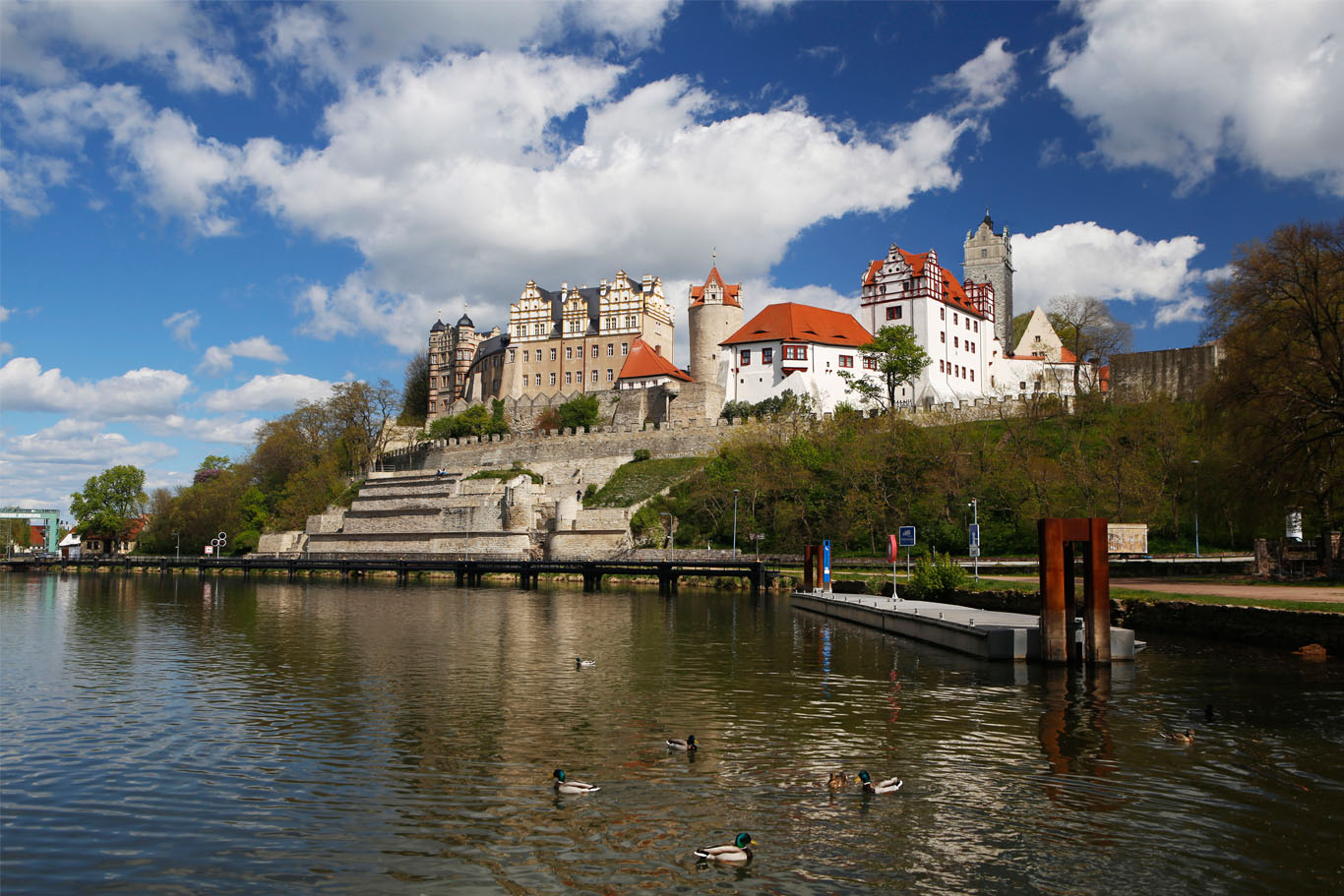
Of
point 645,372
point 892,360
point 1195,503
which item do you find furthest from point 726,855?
point 645,372

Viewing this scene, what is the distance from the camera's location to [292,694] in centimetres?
1684

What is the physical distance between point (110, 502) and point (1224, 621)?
115 meters

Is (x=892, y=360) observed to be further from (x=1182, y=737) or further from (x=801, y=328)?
(x=1182, y=737)

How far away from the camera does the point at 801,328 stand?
80250 mm

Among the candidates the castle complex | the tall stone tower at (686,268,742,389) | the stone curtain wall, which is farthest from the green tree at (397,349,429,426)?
the stone curtain wall

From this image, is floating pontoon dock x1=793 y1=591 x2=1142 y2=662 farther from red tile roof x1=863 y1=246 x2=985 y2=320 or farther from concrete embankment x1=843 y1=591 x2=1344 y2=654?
red tile roof x1=863 y1=246 x2=985 y2=320

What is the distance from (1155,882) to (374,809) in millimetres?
7349

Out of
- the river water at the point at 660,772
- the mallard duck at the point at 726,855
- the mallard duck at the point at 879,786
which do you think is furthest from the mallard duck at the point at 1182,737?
the mallard duck at the point at 726,855

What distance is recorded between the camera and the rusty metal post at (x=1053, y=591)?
62.1ft

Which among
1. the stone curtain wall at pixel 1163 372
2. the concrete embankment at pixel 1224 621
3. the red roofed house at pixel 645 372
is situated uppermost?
the red roofed house at pixel 645 372

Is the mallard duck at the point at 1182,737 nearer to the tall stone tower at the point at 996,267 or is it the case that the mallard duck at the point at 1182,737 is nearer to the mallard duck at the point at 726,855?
the mallard duck at the point at 726,855

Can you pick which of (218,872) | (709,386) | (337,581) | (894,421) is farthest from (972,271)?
(218,872)

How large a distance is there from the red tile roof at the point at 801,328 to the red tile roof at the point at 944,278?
4.68 meters

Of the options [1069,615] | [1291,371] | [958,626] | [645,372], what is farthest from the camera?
[645,372]
